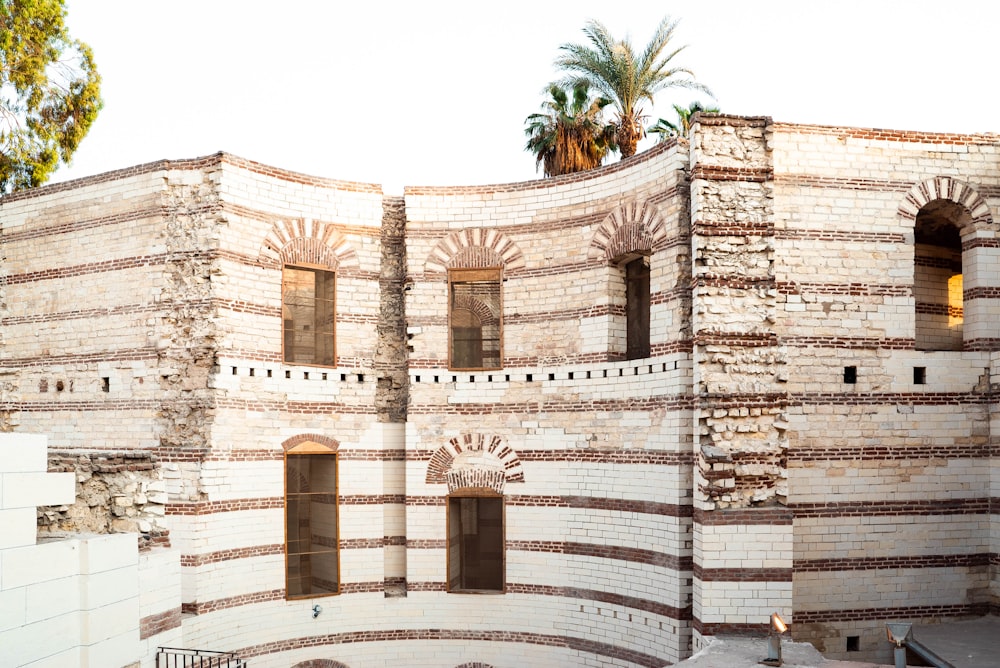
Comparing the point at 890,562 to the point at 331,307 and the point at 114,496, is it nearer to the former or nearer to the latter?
the point at 331,307

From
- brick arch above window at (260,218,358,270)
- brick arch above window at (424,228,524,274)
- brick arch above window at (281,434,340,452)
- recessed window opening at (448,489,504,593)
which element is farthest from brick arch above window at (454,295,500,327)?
brick arch above window at (281,434,340,452)

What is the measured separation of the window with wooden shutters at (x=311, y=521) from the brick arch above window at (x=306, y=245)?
10.2 feet

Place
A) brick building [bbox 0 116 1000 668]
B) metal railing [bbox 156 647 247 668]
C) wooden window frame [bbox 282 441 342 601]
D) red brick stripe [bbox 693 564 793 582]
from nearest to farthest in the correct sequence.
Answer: metal railing [bbox 156 647 247 668], red brick stripe [bbox 693 564 793 582], brick building [bbox 0 116 1000 668], wooden window frame [bbox 282 441 342 601]

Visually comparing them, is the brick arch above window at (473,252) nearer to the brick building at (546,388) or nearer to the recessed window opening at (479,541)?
the brick building at (546,388)

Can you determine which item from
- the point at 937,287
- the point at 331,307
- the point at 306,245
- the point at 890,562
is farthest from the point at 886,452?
the point at 306,245

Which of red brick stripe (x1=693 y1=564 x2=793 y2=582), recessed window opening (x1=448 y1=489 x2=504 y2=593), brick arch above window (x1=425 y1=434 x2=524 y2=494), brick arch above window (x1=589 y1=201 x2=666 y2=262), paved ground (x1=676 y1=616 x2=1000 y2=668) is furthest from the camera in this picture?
recessed window opening (x1=448 y1=489 x2=504 y2=593)

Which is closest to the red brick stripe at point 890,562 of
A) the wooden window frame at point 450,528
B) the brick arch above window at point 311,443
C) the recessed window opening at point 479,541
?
the wooden window frame at point 450,528

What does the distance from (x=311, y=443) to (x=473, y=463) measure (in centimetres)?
277

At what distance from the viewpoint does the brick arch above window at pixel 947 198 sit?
495 inches

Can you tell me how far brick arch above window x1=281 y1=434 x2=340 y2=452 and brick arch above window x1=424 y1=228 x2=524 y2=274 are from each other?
3389 mm

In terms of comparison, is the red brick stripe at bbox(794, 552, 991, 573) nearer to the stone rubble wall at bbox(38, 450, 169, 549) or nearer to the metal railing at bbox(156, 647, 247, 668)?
the metal railing at bbox(156, 647, 247, 668)

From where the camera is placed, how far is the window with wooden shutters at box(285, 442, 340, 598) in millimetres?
13867

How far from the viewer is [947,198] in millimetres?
12656

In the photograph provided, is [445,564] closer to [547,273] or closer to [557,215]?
[547,273]
